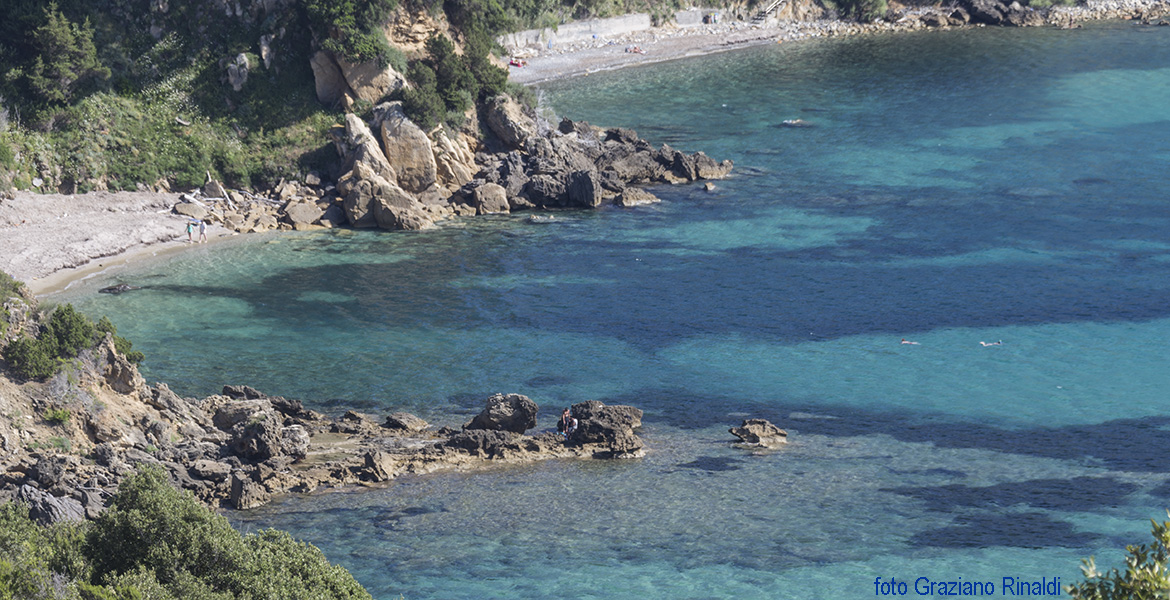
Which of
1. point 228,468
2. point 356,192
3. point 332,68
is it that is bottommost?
point 228,468

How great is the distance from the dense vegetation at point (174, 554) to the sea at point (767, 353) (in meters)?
9.04

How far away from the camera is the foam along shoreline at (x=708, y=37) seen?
12019 centimetres

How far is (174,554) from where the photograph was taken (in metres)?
24.4

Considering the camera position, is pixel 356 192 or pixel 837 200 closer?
pixel 356 192

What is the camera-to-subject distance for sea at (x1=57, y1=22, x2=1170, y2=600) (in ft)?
120

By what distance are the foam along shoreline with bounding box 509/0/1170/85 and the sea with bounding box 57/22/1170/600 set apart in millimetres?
22923

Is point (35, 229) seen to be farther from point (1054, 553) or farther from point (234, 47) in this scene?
point (1054, 553)

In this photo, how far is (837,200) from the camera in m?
79.0

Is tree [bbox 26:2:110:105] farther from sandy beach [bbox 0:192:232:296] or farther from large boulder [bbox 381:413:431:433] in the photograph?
large boulder [bbox 381:413:431:433]

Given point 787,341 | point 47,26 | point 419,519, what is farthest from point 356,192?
point 419,519

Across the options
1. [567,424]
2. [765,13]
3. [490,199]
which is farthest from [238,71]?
[765,13]

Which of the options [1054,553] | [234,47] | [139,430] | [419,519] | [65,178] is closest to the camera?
[1054,553]

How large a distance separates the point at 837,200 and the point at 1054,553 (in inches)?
1819

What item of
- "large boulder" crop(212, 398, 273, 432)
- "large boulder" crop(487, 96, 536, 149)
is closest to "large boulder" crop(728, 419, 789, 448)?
"large boulder" crop(212, 398, 273, 432)
